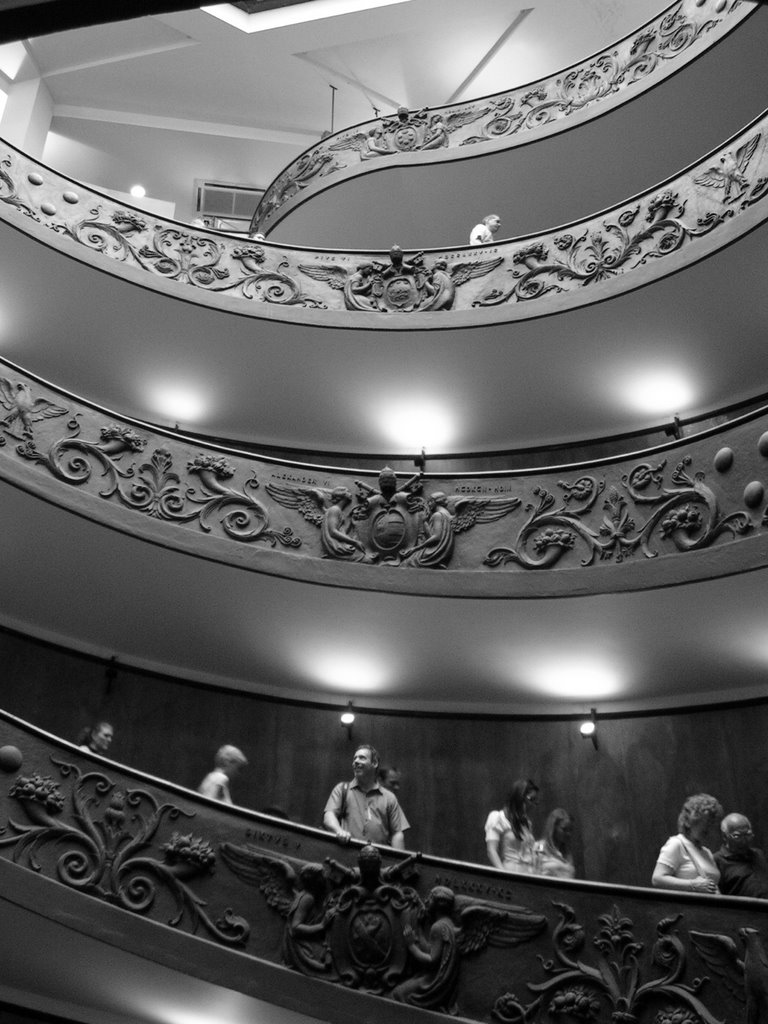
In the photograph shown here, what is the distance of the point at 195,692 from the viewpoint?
1088 cm

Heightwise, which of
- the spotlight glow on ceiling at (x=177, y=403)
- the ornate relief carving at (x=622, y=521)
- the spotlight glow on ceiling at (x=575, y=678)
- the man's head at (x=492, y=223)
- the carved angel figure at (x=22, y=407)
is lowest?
the spotlight glow on ceiling at (x=575, y=678)

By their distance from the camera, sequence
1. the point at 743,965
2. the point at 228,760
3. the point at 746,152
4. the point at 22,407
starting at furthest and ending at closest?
the point at 746,152
the point at 22,407
the point at 228,760
the point at 743,965

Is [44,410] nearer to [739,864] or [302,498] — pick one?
[302,498]

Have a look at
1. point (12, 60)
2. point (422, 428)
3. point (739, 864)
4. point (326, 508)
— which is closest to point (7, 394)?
point (326, 508)

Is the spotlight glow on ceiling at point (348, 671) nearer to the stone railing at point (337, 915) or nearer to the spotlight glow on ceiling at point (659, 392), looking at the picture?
the stone railing at point (337, 915)

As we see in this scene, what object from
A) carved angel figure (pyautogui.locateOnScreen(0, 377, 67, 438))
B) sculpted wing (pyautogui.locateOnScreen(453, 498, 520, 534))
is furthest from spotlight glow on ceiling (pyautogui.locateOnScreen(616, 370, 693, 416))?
carved angel figure (pyautogui.locateOnScreen(0, 377, 67, 438))

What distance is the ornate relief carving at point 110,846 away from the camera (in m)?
6.41

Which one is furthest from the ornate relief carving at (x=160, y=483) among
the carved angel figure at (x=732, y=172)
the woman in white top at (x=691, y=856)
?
the carved angel figure at (x=732, y=172)

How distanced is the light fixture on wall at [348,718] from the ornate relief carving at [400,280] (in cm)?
477

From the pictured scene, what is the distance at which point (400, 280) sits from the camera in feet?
41.4

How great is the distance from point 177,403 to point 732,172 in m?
6.99

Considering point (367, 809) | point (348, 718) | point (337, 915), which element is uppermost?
point (348, 718)

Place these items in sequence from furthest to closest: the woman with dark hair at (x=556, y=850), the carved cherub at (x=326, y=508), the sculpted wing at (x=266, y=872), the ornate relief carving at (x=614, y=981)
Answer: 1. the carved cherub at (x=326, y=508)
2. the woman with dark hair at (x=556, y=850)
3. the sculpted wing at (x=266, y=872)
4. the ornate relief carving at (x=614, y=981)

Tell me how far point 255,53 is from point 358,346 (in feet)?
31.0
